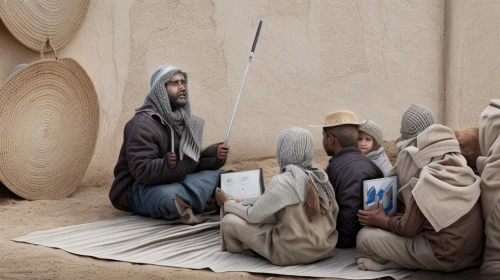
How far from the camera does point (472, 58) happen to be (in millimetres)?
10031

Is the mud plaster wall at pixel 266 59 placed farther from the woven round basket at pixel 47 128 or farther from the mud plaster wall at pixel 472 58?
the woven round basket at pixel 47 128

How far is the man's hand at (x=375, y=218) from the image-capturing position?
6.09 metres

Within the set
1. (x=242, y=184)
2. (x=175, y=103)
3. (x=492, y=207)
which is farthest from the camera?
(x=175, y=103)

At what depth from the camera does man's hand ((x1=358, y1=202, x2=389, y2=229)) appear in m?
6.09

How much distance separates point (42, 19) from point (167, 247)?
2.68 m

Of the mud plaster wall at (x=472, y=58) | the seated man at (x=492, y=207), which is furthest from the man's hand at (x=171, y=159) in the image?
the mud plaster wall at (x=472, y=58)

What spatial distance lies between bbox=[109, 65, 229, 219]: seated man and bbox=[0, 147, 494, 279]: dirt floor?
389 millimetres

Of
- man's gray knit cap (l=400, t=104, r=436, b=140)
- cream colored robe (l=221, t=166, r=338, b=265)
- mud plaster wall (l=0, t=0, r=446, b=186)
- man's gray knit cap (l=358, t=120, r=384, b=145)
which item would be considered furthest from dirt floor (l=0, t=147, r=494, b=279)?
man's gray knit cap (l=358, t=120, r=384, b=145)

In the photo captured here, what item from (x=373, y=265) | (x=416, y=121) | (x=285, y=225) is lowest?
(x=373, y=265)

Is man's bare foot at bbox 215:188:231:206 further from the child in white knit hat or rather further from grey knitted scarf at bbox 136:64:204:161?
the child in white knit hat

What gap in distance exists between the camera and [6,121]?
799 centimetres

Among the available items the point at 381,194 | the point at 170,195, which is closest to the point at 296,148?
the point at 381,194

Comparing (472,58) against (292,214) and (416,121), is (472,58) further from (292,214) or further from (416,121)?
(292,214)

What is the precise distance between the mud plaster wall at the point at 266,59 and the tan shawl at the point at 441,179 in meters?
3.77
